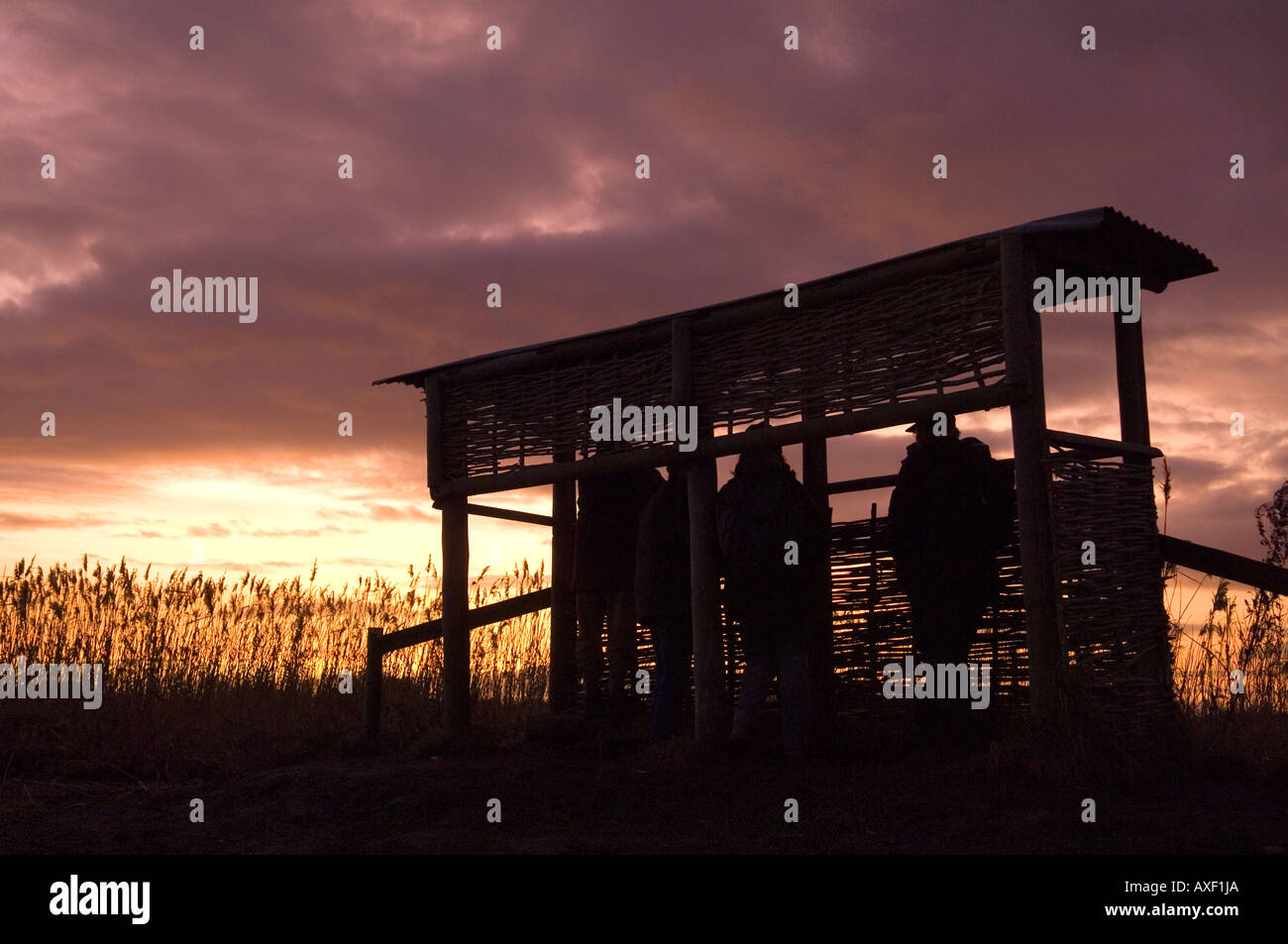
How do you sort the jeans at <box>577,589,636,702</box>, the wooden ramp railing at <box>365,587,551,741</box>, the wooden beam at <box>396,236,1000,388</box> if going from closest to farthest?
the wooden beam at <box>396,236,1000,388</box>
the jeans at <box>577,589,636,702</box>
the wooden ramp railing at <box>365,587,551,741</box>

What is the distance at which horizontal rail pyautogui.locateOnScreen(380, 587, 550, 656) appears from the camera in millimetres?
10367

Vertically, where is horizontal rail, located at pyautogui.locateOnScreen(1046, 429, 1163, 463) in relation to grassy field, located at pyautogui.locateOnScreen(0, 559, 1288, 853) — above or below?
above

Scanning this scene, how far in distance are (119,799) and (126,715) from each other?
2282 millimetres

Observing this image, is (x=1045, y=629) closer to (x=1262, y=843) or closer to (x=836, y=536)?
(x=1262, y=843)

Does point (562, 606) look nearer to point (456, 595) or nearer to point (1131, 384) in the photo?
point (456, 595)

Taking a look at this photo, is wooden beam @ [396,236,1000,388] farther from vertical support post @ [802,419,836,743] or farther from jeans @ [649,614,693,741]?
jeans @ [649,614,693,741]

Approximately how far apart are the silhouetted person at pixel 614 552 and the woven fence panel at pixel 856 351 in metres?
1.27

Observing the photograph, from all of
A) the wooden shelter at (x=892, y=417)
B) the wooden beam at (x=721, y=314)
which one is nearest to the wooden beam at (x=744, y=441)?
the wooden shelter at (x=892, y=417)

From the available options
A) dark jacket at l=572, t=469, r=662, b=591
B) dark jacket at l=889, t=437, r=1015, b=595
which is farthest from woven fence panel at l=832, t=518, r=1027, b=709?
dark jacket at l=572, t=469, r=662, b=591

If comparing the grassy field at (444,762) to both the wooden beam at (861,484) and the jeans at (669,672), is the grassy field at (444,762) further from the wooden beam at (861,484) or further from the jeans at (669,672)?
the wooden beam at (861,484)

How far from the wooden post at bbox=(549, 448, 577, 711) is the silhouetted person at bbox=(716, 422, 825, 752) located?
2.99 meters

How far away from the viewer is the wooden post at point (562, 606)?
10.5 m

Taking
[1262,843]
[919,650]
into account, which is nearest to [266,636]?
[919,650]

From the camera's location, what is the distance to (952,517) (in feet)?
23.9
